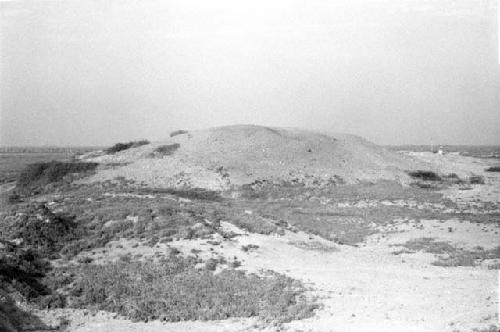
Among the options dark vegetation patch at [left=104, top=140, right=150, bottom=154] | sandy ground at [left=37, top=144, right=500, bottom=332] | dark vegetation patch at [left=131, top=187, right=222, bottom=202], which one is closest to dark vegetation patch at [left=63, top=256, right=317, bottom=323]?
sandy ground at [left=37, top=144, right=500, bottom=332]

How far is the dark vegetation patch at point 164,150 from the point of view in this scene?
46406 millimetres

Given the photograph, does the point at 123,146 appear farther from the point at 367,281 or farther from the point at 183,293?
the point at 367,281

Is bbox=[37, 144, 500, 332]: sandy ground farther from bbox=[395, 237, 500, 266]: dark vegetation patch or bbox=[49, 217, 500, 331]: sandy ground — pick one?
bbox=[395, 237, 500, 266]: dark vegetation patch

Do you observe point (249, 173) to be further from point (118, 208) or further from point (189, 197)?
point (118, 208)

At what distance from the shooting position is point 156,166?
43188 millimetres

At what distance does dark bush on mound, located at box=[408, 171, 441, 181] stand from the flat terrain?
39.9 feet

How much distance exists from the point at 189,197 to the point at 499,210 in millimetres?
21424

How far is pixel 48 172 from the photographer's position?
43156 millimetres

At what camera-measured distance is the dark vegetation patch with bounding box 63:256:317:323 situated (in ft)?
43.2

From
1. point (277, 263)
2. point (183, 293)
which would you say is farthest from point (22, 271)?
point (277, 263)

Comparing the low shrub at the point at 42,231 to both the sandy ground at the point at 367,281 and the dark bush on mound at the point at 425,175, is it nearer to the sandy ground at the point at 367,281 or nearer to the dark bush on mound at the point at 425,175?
the sandy ground at the point at 367,281

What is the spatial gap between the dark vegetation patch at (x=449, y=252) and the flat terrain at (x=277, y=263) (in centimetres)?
7

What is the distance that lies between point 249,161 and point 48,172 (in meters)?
18.7

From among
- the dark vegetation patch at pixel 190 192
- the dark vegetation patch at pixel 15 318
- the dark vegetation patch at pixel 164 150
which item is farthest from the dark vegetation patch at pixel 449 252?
the dark vegetation patch at pixel 164 150
